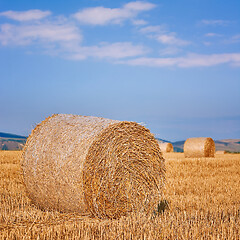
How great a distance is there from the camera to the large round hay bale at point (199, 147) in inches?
693

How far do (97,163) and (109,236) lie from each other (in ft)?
5.08

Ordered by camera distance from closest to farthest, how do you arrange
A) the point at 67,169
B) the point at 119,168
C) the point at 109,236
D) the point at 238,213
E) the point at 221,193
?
the point at 109,236, the point at 67,169, the point at 119,168, the point at 238,213, the point at 221,193

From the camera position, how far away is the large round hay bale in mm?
17594

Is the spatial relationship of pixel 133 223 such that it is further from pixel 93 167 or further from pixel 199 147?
pixel 199 147

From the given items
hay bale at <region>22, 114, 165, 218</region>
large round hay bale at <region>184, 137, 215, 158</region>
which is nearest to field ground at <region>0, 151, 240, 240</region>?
hay bale at <region>22, 114, 165, 218</region>

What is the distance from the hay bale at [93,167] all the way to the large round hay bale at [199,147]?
11.6 m

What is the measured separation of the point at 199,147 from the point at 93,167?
12977 mm

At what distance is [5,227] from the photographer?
466cm

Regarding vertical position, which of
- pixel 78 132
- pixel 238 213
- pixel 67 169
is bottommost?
pixel 238 213

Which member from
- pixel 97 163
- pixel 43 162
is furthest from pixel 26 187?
pixel 97 163

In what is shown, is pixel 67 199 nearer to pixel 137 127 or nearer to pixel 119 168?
pixel 119 168

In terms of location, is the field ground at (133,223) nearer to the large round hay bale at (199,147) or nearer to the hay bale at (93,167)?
the hay bale at (93,167)

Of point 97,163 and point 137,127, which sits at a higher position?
point 137,127

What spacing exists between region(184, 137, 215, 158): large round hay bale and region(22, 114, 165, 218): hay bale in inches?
458
